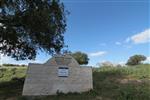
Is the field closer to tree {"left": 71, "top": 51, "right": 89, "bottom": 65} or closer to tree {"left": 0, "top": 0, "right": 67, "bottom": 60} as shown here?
tree {"left": 0, "top": 0, "right": 67, "bottom": 60}

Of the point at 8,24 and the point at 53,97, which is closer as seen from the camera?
the point at 53,97

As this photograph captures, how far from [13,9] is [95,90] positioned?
8.61 meters

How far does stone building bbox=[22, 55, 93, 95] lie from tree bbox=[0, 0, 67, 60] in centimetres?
219

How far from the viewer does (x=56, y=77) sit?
19.9 meters

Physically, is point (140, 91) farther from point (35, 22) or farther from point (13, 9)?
point (13, 9)

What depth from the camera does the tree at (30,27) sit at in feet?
62.5

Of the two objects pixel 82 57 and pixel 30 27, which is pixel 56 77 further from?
pixel 82 57

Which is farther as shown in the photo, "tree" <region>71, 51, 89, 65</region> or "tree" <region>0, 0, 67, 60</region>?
"tree" <region>71, 51, 89, 65</region>

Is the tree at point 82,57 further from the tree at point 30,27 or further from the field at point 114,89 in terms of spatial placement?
the tree at point 30,27

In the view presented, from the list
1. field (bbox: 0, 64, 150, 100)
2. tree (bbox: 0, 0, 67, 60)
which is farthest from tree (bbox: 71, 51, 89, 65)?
tree (bbox: 0, 0, 67, 60)

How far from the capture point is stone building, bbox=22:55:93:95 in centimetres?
1941

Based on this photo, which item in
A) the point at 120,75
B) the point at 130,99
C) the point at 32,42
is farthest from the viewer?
the point at 120,75

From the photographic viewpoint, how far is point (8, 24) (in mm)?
19797

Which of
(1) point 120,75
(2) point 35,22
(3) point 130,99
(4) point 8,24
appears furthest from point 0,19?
(1) point 120,75
